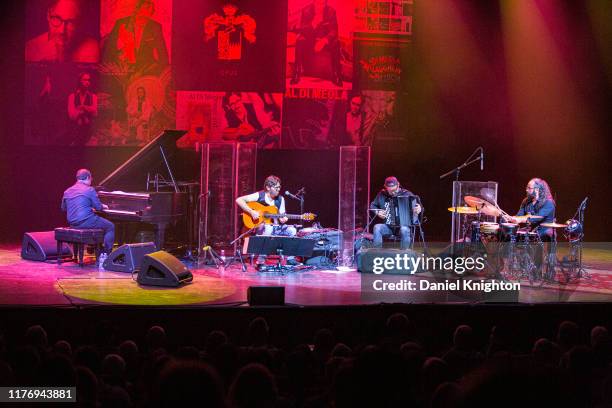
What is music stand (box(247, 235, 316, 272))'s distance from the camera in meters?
9.34

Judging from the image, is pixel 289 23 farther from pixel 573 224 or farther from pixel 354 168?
pixel 573 224

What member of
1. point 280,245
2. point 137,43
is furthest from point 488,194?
point 137,43

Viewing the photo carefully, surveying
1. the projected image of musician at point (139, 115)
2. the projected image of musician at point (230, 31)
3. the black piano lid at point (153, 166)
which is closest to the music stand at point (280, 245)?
the black piano lid at point (153, 166)

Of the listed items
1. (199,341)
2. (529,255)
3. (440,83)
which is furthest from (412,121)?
(199,341)

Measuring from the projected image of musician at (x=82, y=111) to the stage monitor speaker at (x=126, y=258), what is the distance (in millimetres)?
2961

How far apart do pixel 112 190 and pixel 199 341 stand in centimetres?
493

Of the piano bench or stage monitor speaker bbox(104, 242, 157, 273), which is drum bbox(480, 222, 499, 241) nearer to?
stage monitor speaker bbox(104, 242, 157, 273)

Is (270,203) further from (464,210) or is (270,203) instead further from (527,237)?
(527,237)

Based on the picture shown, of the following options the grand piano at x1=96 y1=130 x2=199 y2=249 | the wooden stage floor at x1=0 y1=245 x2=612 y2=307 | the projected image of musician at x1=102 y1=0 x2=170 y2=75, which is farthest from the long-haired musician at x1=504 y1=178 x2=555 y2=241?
the projected image of musician at x1=102 y1=0 x2=170 y2=75

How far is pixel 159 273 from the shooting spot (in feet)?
27.7

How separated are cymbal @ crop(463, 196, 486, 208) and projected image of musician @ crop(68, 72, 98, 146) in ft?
20.1

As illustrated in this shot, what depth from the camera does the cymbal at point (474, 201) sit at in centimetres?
902

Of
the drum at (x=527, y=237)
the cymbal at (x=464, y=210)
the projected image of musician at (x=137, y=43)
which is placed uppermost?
the projected image of musician at (x=137, y=43)

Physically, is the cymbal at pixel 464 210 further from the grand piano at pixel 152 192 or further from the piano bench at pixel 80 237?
the piano bench at pixel 80 237
